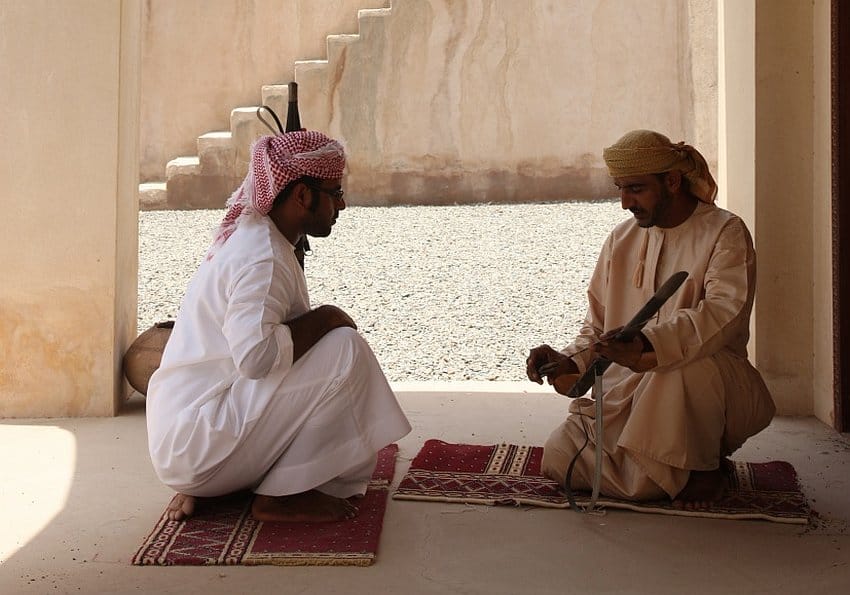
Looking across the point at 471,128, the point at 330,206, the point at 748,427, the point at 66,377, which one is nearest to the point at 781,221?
the point at 748,427

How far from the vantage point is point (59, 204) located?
16.8 ft

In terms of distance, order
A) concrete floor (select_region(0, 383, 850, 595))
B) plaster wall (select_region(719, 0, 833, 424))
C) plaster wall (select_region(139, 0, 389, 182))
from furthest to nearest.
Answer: plaster wall (select_region(139, 0, 389, 182)) → plaster wall (select_region(719, 0, 833, 424)) → concrete floor (select_region(0, 383, 850, 595))

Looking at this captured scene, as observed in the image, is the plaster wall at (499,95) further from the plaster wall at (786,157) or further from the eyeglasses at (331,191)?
the eyeglasses at (331,191)

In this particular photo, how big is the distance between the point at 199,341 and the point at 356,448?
57 centimetres

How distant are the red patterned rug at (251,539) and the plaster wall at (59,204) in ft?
5.65

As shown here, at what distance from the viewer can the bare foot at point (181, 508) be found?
142 inches

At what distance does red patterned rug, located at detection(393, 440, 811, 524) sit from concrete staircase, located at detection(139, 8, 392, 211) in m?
8.08

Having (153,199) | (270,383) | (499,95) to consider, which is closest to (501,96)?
(499,95)

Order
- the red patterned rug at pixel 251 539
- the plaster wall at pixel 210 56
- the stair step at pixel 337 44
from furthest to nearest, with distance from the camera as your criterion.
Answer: the plaster wall at pixel 210 56 → the stair step at pixel 337 44 → the red patterned rug at pixel 251 539

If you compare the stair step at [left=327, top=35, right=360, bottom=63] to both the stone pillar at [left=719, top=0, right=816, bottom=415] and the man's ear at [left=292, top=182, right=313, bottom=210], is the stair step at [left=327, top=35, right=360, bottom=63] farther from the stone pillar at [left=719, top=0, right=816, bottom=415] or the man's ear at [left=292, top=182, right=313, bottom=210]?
the man's ear at [left=292, top=182, right=313, bottom=210]

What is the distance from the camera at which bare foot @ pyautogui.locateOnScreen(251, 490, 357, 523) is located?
3527 mm

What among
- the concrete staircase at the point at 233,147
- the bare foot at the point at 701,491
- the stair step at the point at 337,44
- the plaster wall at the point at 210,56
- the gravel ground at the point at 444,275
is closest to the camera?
the bare foot at the point at 701,491

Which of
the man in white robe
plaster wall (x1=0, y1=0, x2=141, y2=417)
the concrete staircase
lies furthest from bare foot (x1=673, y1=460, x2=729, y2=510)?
the concrete staircase

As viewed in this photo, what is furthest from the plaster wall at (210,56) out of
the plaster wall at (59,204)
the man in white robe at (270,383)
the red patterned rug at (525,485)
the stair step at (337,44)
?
the man in white robe at (270,383)
